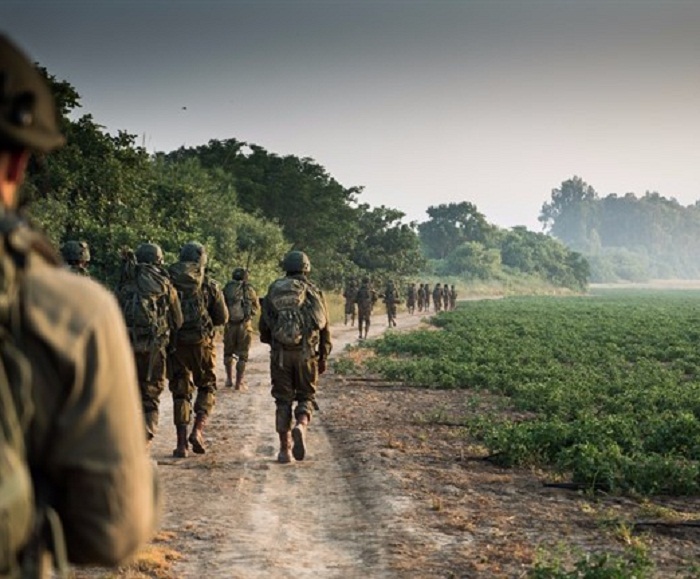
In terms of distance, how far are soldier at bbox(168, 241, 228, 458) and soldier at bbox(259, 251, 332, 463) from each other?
0.68 meters

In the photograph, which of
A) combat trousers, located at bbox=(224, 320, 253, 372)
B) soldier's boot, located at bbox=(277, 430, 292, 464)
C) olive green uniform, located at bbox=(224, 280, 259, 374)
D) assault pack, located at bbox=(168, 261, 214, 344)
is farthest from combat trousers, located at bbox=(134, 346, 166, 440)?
combat trousers, located at bbox=(224, 320, 253, 372)

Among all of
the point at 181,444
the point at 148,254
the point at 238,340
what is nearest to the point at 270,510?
the point at 181,444

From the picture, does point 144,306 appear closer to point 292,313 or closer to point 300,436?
point 292,313

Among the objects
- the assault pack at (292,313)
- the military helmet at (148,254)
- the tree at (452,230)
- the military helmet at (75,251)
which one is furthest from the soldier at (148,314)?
the tree at (452,230)

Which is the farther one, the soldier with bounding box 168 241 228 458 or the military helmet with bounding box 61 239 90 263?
the soldier with bounding box 168 241 228 458

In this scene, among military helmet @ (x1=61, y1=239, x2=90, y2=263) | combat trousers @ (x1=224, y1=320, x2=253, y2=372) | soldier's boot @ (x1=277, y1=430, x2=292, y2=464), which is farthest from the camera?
combat trousers @ (x1=224, y1=320, x2=253, y2=372)

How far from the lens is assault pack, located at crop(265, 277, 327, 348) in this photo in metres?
9.97

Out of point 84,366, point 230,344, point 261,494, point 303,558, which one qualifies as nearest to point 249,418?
point 230,344

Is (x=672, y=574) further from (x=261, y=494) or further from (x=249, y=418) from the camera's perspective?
(x=249, y=418)

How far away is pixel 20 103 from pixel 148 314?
286 inches

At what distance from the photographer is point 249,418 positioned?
12.9 metres

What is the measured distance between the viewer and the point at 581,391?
51.7 ft

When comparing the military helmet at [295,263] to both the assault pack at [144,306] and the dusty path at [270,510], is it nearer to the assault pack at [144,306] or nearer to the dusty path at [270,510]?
the assault pack at [144,306]

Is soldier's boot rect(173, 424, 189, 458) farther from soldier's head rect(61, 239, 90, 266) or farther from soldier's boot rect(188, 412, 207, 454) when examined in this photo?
soldier's head rect(61, 239, 90, 266)
